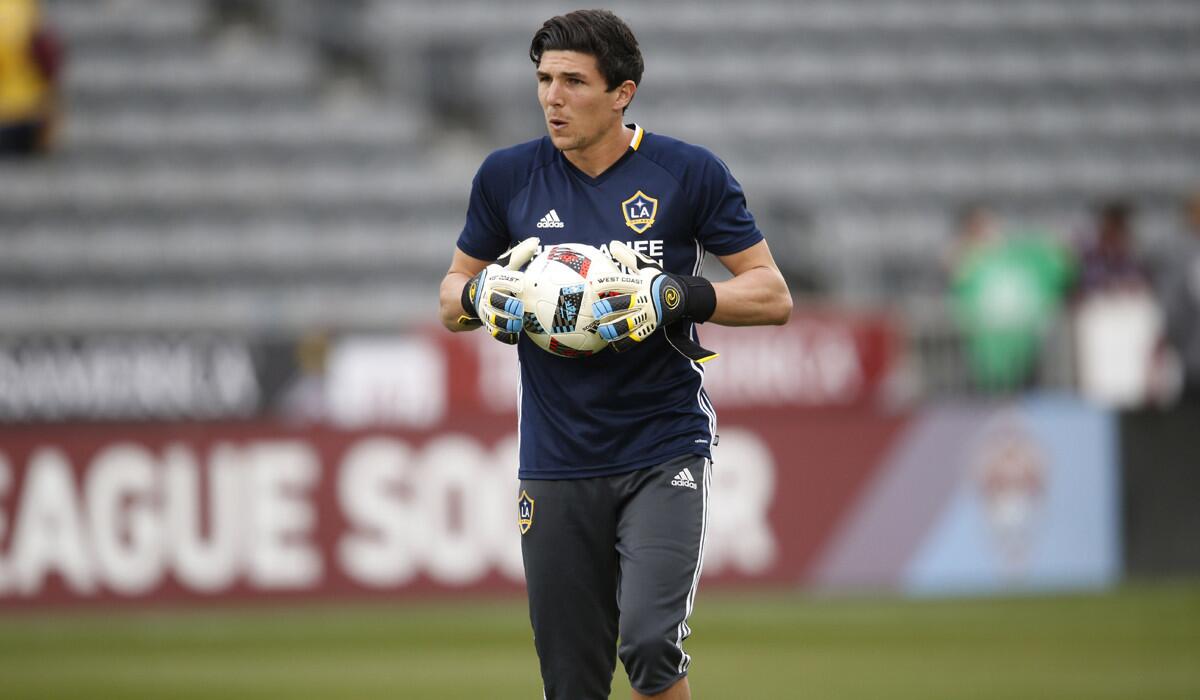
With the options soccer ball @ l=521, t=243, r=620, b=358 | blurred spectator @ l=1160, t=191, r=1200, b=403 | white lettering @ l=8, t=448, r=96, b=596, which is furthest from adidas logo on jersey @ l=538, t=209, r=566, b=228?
blurred spectator @ l=1160, t=191, r=1200, b=403

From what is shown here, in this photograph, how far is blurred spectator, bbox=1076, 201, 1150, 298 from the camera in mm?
→ 14883

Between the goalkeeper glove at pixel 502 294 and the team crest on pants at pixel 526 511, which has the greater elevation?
the goalkeeper glove at pixel 502 294

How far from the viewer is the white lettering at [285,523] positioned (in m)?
12.7

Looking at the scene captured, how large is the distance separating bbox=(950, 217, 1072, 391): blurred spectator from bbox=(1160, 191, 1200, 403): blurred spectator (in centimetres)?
158

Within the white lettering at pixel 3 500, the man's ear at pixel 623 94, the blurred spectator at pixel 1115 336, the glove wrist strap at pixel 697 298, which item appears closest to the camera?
the glove wrist strap at pixel 697 298

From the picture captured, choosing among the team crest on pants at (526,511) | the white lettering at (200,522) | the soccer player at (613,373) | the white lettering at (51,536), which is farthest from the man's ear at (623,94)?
the white lettering at (51,536)

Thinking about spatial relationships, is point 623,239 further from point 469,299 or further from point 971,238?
point 971,238

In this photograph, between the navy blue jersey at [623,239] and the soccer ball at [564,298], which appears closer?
the soccer ball at [564,298]

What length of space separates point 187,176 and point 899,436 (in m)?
9.22

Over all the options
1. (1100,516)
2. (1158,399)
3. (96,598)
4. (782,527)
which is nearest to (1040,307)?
(1158,399)

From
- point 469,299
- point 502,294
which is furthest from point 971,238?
point 502,294

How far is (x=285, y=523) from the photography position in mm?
12711

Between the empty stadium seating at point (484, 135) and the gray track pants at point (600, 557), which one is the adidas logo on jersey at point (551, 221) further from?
the empty stadium seating at point (484, 135)

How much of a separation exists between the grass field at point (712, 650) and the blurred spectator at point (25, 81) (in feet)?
16.2
